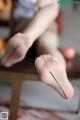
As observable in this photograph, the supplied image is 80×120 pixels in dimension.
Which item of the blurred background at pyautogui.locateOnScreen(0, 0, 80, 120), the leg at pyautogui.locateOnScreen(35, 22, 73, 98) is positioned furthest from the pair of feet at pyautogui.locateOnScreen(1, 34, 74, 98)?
the blurred background at pyautogui.locateOnScreen(0, 0, 80, 120)

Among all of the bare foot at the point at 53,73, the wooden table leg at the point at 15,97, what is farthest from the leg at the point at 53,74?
the wooden table leg at the point at 15,97

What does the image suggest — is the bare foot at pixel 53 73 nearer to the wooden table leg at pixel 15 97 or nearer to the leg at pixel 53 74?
the leg at pixel 53 74

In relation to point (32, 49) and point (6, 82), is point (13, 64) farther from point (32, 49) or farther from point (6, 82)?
point (6, 82)

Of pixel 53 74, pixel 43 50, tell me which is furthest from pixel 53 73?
pixel 43 50

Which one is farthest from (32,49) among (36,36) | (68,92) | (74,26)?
(74,26)

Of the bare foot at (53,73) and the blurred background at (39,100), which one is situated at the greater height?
the bare foot at (53,73)

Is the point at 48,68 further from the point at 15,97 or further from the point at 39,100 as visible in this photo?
the point at 39,100

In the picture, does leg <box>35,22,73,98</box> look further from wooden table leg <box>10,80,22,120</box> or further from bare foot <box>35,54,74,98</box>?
wooden table leg <box>10,80,22,120</box>
